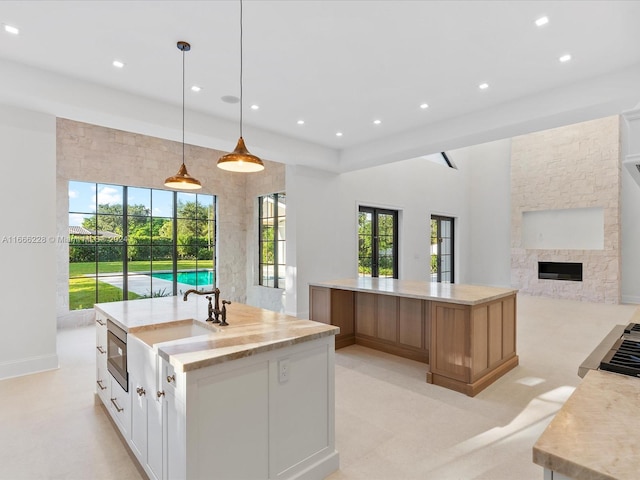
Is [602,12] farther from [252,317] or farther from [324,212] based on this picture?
[324,212]

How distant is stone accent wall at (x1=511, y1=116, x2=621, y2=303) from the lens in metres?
8.02

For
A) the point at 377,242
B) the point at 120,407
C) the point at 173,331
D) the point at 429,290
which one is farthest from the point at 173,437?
the point at 377,242

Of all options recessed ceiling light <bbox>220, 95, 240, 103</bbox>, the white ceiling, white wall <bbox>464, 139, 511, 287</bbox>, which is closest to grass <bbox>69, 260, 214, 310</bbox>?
the white ceiling

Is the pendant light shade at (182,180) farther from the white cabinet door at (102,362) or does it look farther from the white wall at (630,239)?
the white wall at (630,239)

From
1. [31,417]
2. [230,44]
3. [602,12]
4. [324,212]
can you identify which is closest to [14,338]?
[31,417]

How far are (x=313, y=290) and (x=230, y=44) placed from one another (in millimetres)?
3181

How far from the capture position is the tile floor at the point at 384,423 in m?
2.24

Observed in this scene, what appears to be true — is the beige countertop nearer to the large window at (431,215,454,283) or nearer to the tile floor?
the tile floor

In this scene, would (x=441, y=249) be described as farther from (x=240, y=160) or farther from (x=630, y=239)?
(x=240, y=160)

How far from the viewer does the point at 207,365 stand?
1645 mm

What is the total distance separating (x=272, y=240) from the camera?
764 cm

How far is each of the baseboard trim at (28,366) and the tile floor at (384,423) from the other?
0.34 ft

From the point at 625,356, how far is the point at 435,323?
7.03ft

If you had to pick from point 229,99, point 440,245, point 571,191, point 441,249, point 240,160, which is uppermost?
point 229,99
